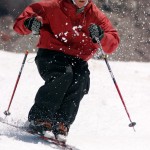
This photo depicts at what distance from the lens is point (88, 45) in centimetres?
563

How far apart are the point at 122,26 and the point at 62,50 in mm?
10000

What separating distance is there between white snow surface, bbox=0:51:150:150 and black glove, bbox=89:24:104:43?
1.13 meters

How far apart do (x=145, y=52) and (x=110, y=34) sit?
9.17 m

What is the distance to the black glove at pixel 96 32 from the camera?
5.23 meters

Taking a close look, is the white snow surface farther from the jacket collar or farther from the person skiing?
the jacket collar

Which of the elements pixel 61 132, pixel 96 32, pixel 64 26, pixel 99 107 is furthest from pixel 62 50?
pixel 99 107

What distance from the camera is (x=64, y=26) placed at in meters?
5.48

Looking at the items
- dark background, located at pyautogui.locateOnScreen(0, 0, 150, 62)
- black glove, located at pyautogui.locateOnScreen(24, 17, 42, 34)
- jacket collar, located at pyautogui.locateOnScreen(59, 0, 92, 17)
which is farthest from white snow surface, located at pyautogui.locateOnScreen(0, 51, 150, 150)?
dark background, located at pyautogui.locateOnScreen(0, 0, 150, 62)

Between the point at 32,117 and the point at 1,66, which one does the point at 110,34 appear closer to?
the point at 32,117

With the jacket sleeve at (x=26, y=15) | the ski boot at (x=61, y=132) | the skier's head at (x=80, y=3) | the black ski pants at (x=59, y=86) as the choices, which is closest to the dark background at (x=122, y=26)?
the jacket sleeve at (x=26, y=15)

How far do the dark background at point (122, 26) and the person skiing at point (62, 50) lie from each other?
8408 millimetres

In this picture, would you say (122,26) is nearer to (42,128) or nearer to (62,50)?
(62,50)

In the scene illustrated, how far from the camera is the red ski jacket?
→ 17.9 ft

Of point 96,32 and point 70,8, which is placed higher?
point 70,8
